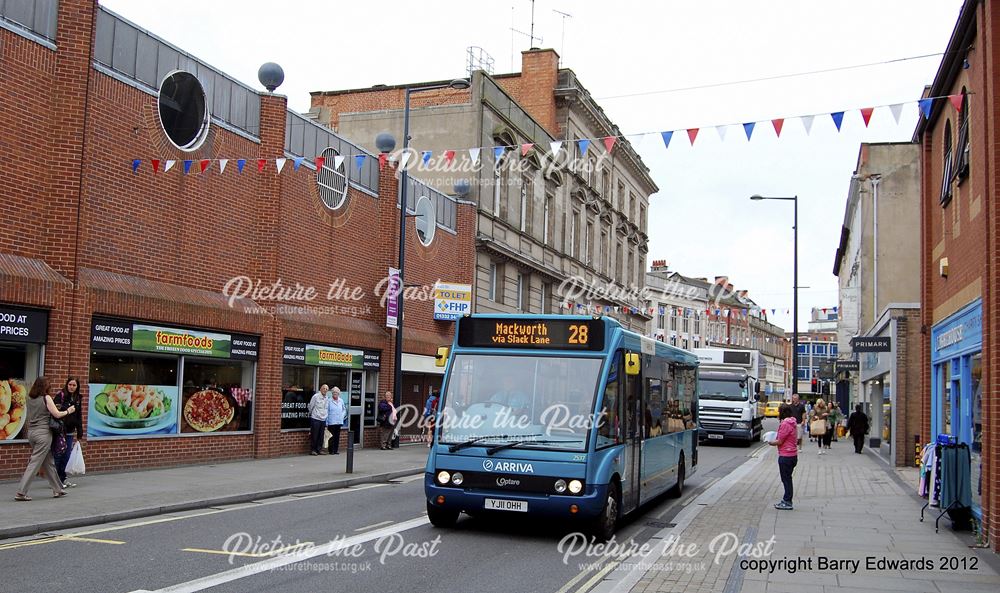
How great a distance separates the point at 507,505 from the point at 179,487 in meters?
6.36

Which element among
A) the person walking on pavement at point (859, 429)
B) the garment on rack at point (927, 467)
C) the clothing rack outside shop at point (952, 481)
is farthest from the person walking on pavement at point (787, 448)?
the person walking on pavement at point (859, 429)

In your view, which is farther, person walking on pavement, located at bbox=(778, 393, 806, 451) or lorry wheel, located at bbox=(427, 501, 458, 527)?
person walking on pavement, located at bbox=(778, 393, 806, 451)

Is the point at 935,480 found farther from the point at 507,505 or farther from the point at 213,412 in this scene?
the point at 213,412

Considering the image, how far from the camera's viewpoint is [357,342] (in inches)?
914

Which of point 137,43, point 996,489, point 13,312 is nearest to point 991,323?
point 996,489

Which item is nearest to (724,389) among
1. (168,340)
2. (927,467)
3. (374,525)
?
(927,467)

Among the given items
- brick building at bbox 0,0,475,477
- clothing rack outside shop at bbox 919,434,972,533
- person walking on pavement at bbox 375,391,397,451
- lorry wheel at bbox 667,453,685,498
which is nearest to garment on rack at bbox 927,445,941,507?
clothing rack outside shop at bbox 919,434,972,533

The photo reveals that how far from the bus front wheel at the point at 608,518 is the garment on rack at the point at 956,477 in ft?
13.7

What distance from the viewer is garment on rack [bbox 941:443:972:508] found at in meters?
11.0

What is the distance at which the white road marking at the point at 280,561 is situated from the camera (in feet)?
24.3

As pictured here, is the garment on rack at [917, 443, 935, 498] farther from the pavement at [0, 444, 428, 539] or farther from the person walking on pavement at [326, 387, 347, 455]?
the person walking on pavement at [326, 387, 347, 455]

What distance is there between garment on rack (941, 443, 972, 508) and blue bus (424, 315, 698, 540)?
12.5 ft

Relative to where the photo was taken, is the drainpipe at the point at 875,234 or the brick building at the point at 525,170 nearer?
the brick building at the point at 525,170

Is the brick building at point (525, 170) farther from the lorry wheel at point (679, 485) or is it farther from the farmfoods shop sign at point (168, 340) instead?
the lorry wheel at point (679, 485)
